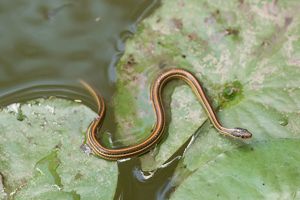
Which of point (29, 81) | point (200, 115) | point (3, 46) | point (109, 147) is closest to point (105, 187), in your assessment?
point (109, 147)

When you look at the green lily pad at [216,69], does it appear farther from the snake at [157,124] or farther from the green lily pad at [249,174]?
the green lily pad at [249,174]

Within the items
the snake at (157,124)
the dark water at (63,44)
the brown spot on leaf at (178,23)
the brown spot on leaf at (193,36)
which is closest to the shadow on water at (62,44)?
the dark water at (63,44)

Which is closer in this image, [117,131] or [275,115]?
[275,115]

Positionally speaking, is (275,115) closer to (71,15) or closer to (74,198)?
(74,198)

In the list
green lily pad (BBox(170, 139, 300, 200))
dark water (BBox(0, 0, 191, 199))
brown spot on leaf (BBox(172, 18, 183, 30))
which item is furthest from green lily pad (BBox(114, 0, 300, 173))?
dark water (BBox(0, 0, 191, 199))

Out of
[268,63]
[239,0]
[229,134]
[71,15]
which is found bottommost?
[229,134]

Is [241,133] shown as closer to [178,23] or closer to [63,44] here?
[178,23]

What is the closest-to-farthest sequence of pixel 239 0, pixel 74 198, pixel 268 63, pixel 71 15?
pixel 74 198 → pixel 268 63 → pixel 239 0 → pixel 71 15
